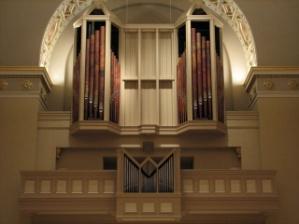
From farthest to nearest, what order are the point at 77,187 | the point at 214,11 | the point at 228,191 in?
the point at 214,11, the point at 77,187, the point at 228,191

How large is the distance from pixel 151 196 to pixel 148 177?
1.26 ft

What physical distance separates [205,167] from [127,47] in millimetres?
3278

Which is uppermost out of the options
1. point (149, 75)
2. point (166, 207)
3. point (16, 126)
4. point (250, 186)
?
point (149, 75)

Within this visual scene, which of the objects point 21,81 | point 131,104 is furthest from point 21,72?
point 131,104

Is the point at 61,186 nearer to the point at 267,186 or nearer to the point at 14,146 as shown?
the point at 14,146

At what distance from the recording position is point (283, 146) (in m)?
12.9

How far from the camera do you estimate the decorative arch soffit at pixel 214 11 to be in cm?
1394

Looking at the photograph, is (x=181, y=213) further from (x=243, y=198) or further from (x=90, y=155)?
(x=90, y=155)

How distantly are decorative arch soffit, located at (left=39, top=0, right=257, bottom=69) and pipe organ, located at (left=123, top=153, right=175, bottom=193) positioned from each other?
3.34 m

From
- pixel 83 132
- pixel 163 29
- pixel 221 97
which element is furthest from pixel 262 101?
pixel 83 132

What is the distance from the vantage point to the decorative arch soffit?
45.7ft

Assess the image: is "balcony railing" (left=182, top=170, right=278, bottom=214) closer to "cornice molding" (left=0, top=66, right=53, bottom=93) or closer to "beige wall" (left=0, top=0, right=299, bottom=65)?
"beige wall" (left=0, top=0, right=299, bottom=65)

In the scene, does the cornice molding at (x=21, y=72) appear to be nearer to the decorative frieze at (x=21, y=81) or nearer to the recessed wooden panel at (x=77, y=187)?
the decorative frieze at (x=21, y=81)

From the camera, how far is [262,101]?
13.2 meters
